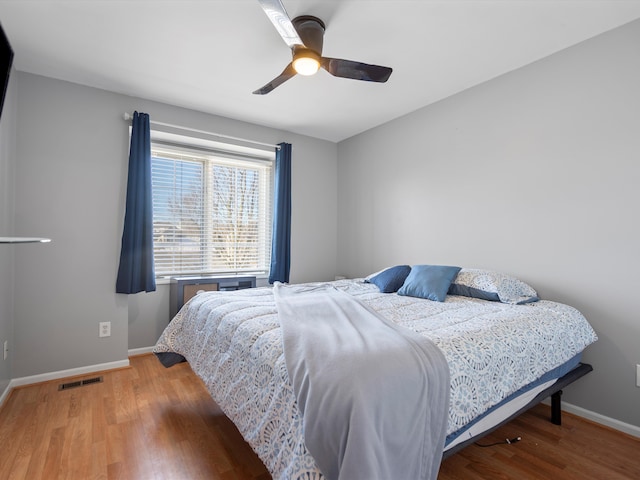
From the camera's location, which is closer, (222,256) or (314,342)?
(314,342)

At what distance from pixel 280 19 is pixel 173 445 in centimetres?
235

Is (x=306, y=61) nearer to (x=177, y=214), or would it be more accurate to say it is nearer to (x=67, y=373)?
(x=177, y=214)

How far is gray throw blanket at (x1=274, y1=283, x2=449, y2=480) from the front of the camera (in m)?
0.93

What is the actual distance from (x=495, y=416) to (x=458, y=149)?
227cm

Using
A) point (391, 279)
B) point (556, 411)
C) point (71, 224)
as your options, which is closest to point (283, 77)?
point (391, 279)

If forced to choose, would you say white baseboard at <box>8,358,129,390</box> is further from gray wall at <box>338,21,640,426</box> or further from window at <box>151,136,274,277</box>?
gray wall at <box>338,21,640,426</box>

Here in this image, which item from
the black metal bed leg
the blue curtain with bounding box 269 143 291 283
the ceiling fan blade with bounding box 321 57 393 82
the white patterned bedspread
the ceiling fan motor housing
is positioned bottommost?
the black metal bed leg

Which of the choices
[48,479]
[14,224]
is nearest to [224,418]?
[48,479]

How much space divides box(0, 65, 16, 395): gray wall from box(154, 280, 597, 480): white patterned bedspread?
46.3 inches

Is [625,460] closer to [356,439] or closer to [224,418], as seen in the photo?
[356,439]

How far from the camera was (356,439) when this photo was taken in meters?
0.91

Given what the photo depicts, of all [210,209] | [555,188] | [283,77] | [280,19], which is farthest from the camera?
[210,209]

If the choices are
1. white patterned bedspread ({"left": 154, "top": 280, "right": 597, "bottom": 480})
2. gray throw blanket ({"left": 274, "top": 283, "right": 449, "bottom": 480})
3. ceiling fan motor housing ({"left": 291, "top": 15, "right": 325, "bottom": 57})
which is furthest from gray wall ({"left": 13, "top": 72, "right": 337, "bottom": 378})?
gray throw blanket ({"left": 274, "top": 283, "right": 449, "bottom": 480})

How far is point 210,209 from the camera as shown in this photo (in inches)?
144
